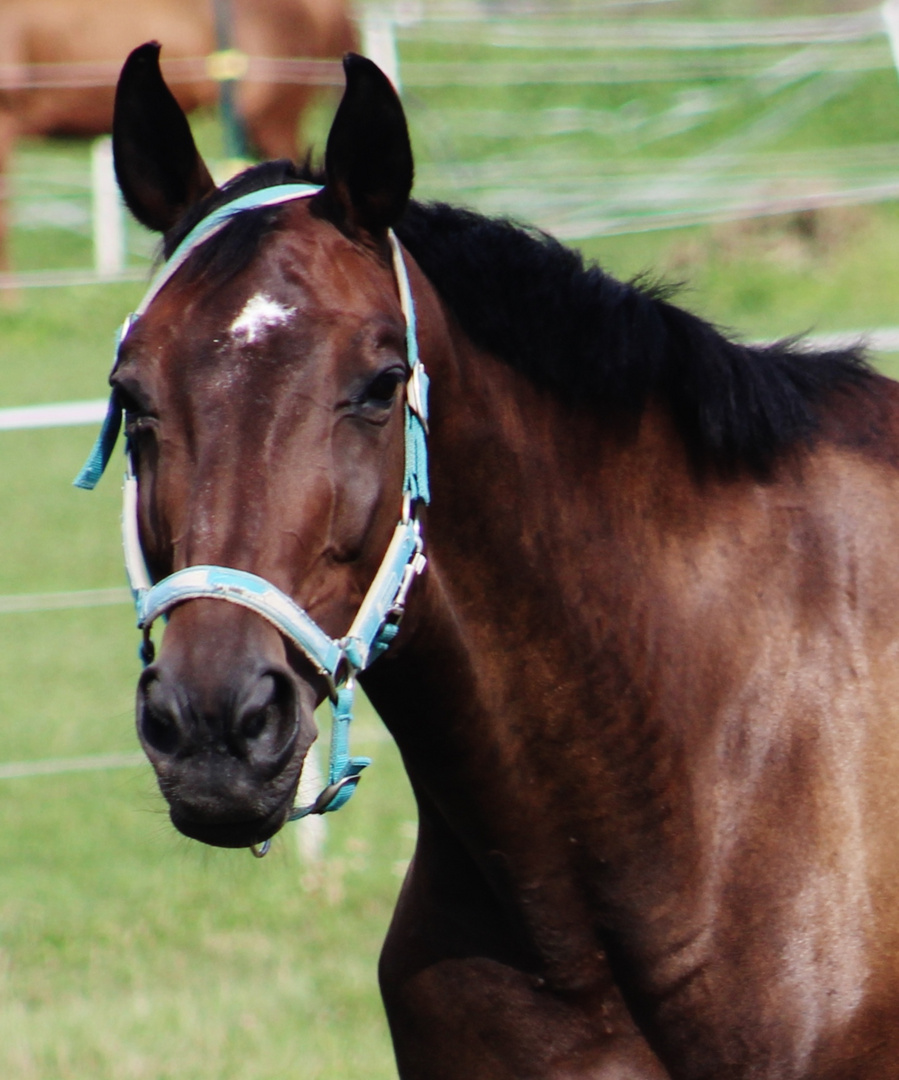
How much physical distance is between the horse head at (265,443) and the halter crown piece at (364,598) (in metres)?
0.01

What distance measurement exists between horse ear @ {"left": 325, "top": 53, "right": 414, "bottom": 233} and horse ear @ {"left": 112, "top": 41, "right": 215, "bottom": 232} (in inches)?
9.0

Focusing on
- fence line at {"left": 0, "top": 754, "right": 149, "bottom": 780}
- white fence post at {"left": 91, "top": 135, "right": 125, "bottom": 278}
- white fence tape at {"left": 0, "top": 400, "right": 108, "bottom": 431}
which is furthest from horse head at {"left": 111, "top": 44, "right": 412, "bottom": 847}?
white fence post at {"left": 91, "top": 135, "right": 125, "bottom": 278}

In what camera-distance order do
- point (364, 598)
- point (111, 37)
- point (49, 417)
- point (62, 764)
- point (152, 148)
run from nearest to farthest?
point (364, 598)
point (152, 148)
point (49, 417)
point (62, 764)
point (111, 37)

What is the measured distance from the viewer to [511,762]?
2.30 metres

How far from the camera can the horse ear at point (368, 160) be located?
2102 mm

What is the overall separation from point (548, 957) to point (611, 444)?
2.56 feet

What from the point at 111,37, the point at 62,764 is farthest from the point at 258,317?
the point at 111,37

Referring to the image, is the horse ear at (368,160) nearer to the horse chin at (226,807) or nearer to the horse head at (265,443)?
the horse head at (265,443)

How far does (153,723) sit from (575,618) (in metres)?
0.75

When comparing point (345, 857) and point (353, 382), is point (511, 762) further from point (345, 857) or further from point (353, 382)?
point (345, 857)

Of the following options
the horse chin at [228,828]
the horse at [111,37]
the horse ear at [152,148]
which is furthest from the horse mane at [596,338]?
the horse at [111,37]

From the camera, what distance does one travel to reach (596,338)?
2377 millimetres

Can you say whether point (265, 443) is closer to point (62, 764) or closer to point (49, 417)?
point (49, 417)

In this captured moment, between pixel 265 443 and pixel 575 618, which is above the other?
pixel 265 443
